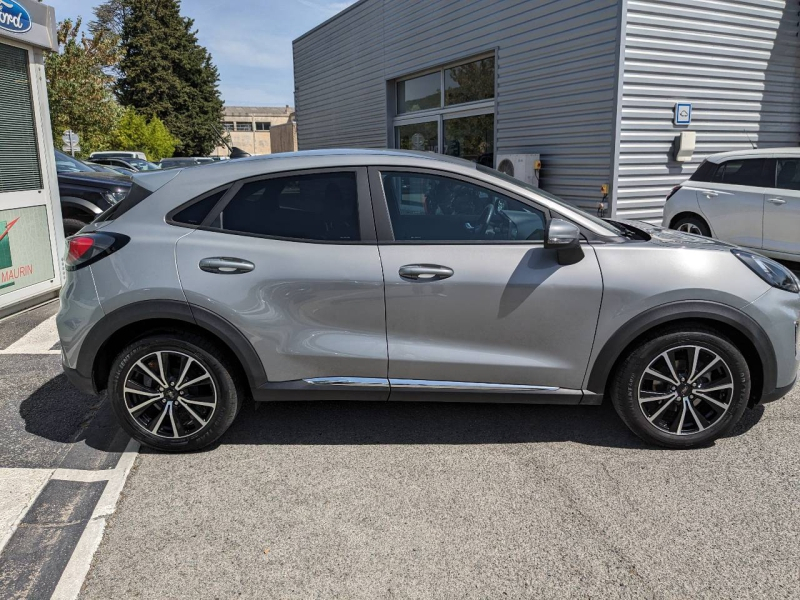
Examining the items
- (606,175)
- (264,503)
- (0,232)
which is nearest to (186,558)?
(264,503)

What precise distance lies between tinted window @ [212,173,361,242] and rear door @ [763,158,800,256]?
6119 millimetres

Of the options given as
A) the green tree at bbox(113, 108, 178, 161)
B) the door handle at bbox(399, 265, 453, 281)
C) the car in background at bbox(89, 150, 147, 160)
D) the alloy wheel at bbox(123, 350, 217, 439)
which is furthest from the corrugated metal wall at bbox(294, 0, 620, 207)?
the green tree at bbox(113, 108, 178, 161)

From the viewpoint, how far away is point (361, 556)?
2662 millimetres

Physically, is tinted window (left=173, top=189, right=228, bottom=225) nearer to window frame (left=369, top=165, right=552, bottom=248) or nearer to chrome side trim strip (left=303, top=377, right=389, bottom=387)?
window frame (left=369, top=165, right=552, bottom=248)

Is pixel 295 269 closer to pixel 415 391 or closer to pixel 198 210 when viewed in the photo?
pixel 198 210

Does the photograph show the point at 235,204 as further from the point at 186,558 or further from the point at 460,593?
the point at 460,593

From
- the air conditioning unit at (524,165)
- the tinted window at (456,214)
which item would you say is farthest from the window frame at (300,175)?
the air conditioning unit at (524,165)

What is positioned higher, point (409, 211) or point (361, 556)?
point (409, 211)

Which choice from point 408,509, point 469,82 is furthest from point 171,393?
point 469,82

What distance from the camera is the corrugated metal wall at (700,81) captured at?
951 cm

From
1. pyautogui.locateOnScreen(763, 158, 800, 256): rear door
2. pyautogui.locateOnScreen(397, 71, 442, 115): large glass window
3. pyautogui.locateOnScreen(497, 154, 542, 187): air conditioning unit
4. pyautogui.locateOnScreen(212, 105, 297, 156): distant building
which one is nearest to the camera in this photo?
pyautogui.locateOnScreen(763, 158, 800, 256): rear door

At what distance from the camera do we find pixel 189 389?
139 inches

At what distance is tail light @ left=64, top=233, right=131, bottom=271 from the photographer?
3467mm

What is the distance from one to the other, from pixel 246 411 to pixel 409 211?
1.81 metres
